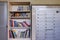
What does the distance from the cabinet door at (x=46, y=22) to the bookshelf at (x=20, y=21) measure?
0.32 m

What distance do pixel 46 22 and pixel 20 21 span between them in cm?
93

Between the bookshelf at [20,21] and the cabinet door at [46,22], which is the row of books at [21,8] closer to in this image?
the bookshelf at [20,21]

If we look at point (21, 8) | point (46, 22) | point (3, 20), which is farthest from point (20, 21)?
point (46, 22)

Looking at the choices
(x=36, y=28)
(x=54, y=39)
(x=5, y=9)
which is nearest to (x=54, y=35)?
(x=54, y=39)

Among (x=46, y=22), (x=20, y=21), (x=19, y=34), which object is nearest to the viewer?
(x=46, y=22)

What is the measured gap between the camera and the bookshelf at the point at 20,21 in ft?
12.3

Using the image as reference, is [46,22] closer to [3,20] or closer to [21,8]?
[21,8]

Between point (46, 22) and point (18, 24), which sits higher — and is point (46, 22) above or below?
above

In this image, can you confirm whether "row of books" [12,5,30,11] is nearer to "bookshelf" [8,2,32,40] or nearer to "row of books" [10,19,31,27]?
"bookshelf" [8,2,32,40]

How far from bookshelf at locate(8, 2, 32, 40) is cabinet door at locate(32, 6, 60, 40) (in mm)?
315

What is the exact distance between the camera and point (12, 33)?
3.77m

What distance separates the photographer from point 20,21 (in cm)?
390

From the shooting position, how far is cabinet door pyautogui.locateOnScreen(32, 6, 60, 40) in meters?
3.44

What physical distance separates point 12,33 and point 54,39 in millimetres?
1347
